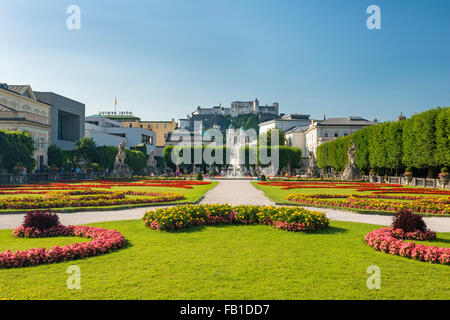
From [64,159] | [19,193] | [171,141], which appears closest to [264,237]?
[19,193]

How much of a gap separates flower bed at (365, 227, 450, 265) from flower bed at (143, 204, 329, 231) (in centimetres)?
188

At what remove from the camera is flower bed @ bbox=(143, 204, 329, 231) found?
10.4 metres

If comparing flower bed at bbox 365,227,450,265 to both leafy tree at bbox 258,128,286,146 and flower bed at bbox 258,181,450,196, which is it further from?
leafy tree at bbox 258,128,286,146

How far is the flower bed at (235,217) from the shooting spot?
34.0 ft

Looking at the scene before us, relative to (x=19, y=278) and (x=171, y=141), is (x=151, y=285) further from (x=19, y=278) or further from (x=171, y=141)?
(x=171, y=141)

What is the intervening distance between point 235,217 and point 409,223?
16.6ft

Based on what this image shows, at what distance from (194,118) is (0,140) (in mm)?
130616

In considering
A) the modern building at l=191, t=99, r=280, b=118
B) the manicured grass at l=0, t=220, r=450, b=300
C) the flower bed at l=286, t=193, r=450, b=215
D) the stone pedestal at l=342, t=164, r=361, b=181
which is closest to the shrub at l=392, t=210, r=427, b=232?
the manicured grass at l=0, t=220, r=450, b=300

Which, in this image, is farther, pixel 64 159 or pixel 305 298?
pixel 64 159

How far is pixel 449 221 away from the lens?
1305 cm

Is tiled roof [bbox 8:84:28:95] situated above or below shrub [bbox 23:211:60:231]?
above

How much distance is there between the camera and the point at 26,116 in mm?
45469

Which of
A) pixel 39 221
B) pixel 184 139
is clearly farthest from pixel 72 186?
pixel 184 139

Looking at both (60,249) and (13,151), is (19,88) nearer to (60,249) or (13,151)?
(13,151)
